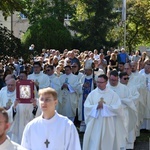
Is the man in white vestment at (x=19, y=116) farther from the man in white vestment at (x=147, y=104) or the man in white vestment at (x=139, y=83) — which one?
the man in white vestment at (x=147, y=104)

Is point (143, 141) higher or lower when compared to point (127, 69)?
lower

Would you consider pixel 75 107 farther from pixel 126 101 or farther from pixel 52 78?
pixel 126 101

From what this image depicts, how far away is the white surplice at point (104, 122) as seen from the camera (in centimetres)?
936

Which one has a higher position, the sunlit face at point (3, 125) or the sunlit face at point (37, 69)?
the sunlit face at point (37, 69)

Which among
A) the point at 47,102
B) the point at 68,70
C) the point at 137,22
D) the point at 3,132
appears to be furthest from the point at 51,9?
the point at 3,132

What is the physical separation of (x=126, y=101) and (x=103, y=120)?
1.29 m

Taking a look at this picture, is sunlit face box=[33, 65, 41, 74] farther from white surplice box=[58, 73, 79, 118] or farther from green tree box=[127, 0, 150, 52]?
green tree box=[127, 0, 150, 52]

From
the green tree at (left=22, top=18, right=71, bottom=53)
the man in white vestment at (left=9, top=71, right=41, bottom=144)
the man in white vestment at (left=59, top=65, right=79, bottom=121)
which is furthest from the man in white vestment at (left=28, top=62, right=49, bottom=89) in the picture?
the green tree at (left=22, top=18, right=71, bottom=53)

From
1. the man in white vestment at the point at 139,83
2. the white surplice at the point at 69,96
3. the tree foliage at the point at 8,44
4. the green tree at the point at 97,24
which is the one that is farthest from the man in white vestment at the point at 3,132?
the green tree at the point at 97,24

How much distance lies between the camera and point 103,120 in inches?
372

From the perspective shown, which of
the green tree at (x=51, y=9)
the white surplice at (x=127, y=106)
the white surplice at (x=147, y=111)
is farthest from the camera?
the green tree at (x=51, y=9)

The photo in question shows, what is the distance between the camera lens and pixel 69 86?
13930mm

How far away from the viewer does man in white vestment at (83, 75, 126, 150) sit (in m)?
9.34

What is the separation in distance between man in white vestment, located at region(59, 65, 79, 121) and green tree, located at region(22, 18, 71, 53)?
65.0 feet
